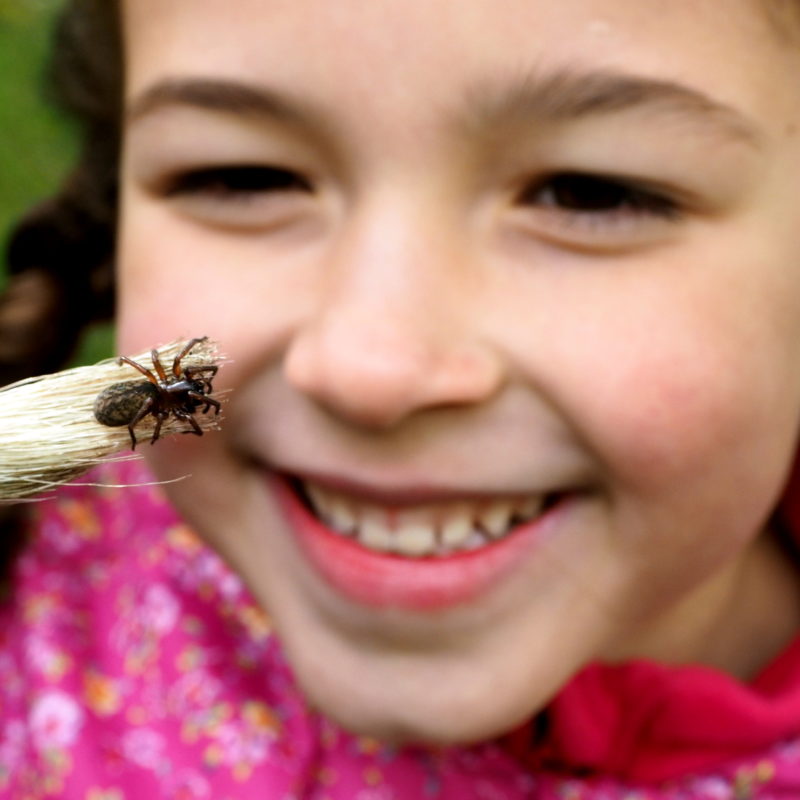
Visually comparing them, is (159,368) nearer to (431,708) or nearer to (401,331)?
(401,331)

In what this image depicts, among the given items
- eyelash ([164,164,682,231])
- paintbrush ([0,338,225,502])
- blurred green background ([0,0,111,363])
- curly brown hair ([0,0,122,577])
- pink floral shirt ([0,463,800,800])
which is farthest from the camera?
blurred green background ([0,0,111,363])

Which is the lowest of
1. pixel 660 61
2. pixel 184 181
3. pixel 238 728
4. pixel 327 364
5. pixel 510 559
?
pixel 238 728

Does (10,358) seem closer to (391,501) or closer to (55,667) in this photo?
(55,667)

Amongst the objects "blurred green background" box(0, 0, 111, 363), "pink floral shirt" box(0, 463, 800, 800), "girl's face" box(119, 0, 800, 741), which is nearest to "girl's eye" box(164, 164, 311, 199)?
"girl's face" box(119, 0, 800, 741)

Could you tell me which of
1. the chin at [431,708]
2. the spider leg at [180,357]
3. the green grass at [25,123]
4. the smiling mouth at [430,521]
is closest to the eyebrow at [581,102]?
the spider leg at [180,357]

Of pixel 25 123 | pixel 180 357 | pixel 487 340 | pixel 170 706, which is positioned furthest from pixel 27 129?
pixel 487 340

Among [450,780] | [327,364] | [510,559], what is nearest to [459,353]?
[327,364]

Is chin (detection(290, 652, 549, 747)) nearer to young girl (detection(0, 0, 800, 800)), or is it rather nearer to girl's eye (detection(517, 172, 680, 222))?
young girl (detection(0, 0, 800, 800))
